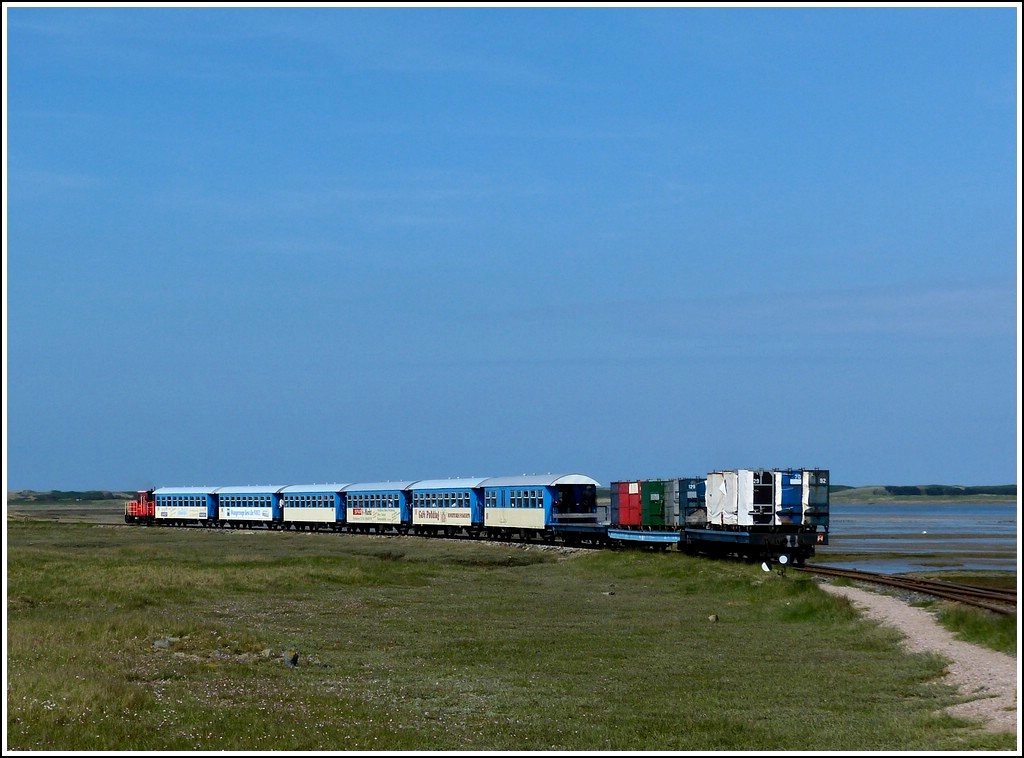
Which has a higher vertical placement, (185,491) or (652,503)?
(652,503)

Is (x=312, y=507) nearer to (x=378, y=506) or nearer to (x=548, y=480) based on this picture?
(x=378, y=506)

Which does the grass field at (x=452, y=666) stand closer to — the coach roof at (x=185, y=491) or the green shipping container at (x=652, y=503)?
the green shipping container at (x=652, y=503)

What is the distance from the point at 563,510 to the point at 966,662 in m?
38.9

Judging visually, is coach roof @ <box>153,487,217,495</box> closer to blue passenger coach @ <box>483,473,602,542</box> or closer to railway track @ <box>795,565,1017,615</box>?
blue passenger coach @ <box>483,473,602,542</box>

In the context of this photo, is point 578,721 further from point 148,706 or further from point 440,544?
point 440,544

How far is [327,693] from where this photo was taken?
19.3 meters

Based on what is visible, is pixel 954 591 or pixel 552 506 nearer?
pixel 954 591

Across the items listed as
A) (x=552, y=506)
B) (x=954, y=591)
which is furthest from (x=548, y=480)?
(x=954, y=591)

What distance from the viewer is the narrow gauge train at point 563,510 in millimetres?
44250

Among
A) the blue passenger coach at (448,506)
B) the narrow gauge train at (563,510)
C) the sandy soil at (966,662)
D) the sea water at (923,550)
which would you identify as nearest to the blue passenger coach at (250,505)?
the narrow gauge train at (563,510)

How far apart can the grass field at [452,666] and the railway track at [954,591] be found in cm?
221

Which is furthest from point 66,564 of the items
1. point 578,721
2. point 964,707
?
point 964,707

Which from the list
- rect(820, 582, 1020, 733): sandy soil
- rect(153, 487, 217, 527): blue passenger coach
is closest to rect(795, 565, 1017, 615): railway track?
rect(820, 582, 1020, 733): sandy soil

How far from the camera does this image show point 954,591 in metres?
34.6
